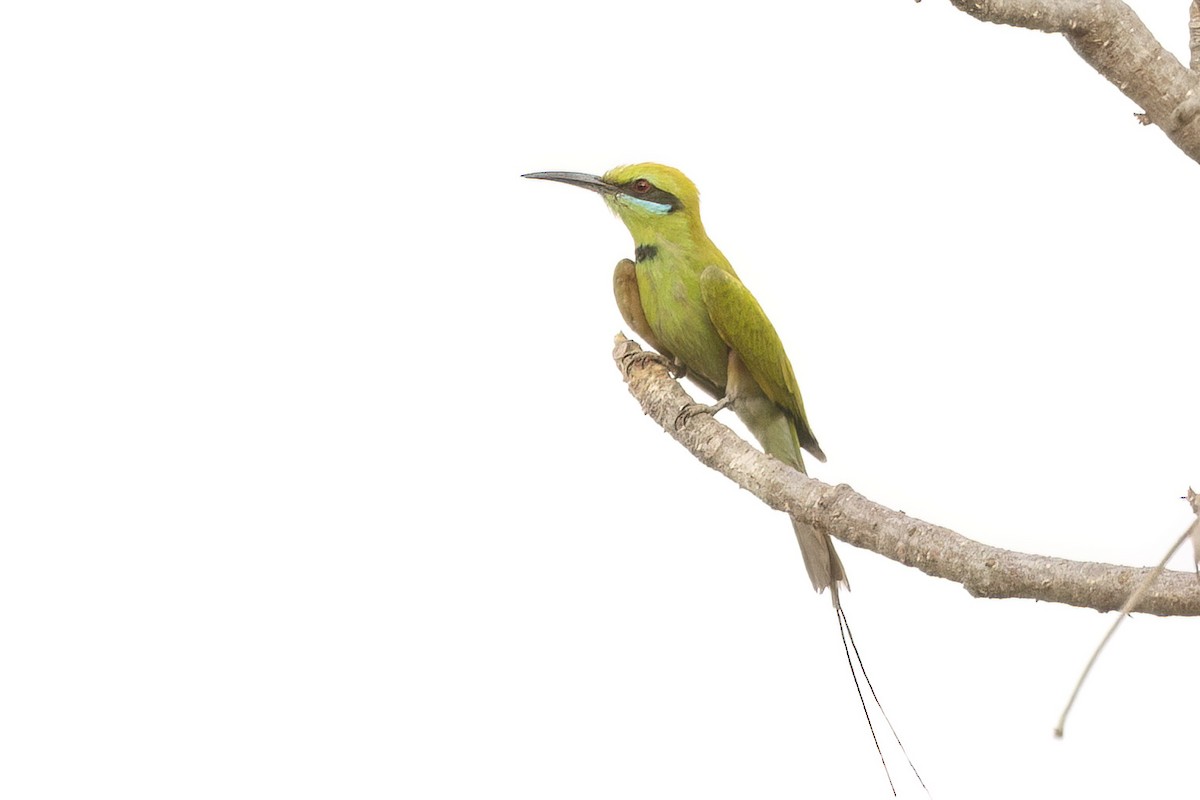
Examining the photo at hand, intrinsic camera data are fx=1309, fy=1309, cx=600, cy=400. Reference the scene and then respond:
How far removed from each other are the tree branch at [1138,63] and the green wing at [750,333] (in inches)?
38.8

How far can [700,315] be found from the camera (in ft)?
11.4

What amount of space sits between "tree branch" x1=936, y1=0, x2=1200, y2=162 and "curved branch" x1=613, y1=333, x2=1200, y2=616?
1.12 m

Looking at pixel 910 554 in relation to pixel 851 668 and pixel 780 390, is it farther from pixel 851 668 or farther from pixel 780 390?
pixel 780 390

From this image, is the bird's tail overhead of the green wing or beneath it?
beneath

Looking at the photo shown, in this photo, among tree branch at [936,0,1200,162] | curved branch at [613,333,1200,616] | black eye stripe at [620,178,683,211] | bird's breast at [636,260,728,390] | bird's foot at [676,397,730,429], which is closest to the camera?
curved branch at [613,333,1200,616]

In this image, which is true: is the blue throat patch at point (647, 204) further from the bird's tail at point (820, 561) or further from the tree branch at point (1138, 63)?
the tree branch at point (1138, 63)

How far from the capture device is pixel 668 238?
11.8 feet

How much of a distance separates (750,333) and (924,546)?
1082mm

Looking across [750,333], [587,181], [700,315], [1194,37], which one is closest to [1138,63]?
[1194,37]

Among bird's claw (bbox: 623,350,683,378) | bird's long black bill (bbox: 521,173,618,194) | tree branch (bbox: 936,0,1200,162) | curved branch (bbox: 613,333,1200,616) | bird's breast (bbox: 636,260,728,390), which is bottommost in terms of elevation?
curved branch (bbox: 613,333,1200,616)

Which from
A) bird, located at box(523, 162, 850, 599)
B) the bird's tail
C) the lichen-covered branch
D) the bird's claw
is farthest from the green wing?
the lichen-covered branch

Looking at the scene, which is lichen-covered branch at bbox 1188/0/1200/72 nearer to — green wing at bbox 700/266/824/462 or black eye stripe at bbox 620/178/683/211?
green wing at bbox 700/266/824/462

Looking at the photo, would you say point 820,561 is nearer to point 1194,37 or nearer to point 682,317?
point 682,317

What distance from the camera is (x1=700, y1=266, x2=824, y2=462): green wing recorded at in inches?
132
